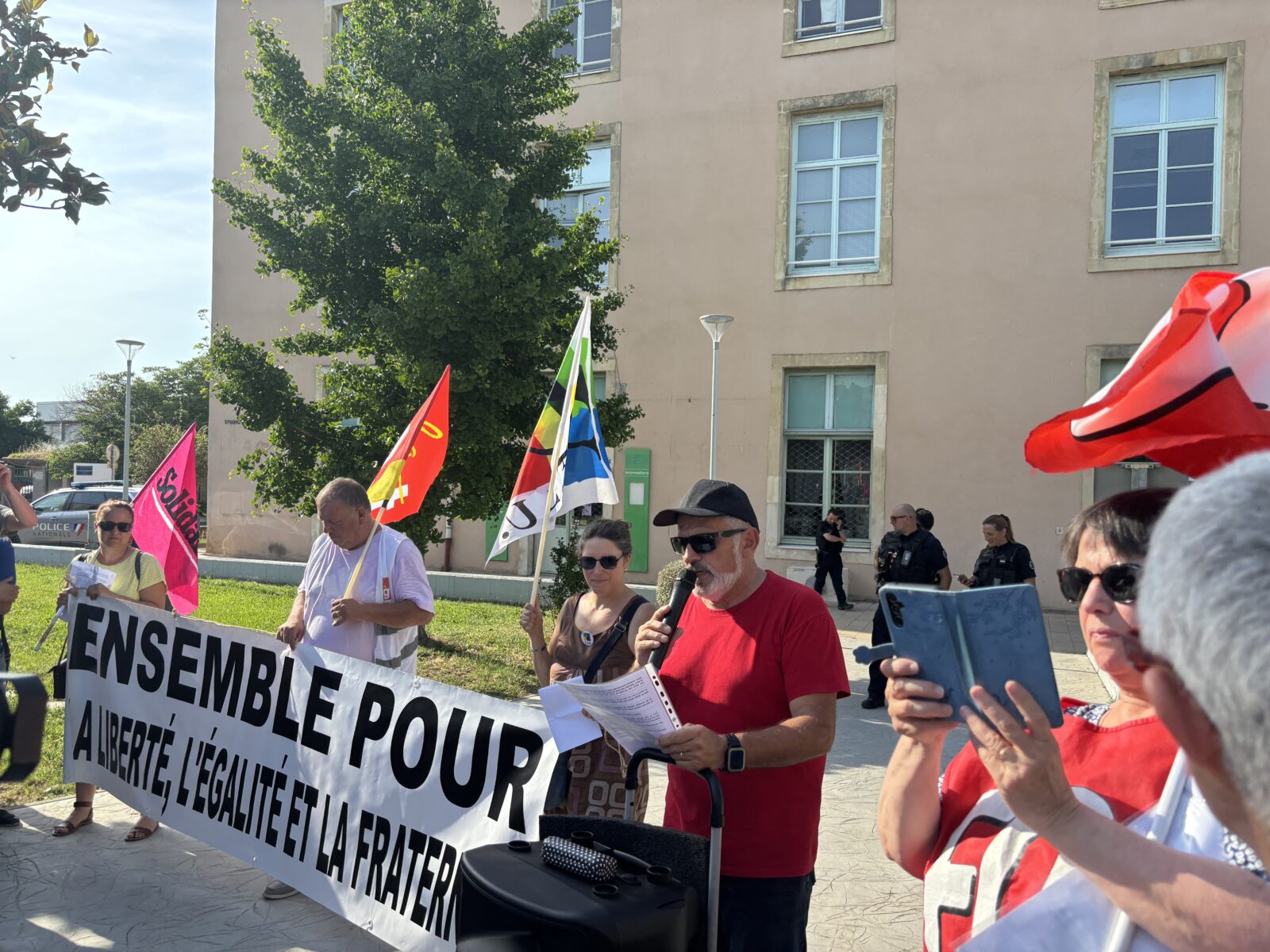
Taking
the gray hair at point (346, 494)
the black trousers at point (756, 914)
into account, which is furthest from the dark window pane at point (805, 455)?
the black trousers at point (756, 914)

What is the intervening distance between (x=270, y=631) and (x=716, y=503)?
10.5 meters

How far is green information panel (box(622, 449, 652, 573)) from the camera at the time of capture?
1855 centimetres

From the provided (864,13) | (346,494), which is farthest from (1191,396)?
(864,13)

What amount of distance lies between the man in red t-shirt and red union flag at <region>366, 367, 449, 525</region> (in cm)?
276

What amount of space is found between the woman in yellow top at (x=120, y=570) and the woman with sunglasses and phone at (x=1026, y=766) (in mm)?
4943

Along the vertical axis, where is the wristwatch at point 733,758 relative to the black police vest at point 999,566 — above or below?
above

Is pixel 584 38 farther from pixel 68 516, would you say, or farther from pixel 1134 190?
pixel 68 516

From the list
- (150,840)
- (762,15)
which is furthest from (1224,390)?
(762,15)

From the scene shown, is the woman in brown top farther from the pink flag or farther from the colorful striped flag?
the pink flag

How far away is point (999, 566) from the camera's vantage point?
880cm

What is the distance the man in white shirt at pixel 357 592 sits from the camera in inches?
190

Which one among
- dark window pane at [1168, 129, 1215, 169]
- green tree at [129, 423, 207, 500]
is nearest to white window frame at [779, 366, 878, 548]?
dark window pane at [1168, 129, 1215, 169]

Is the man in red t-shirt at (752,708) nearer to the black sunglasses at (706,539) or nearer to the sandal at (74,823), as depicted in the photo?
the black sunglasses at (706,539)

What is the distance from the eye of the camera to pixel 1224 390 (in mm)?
1925
